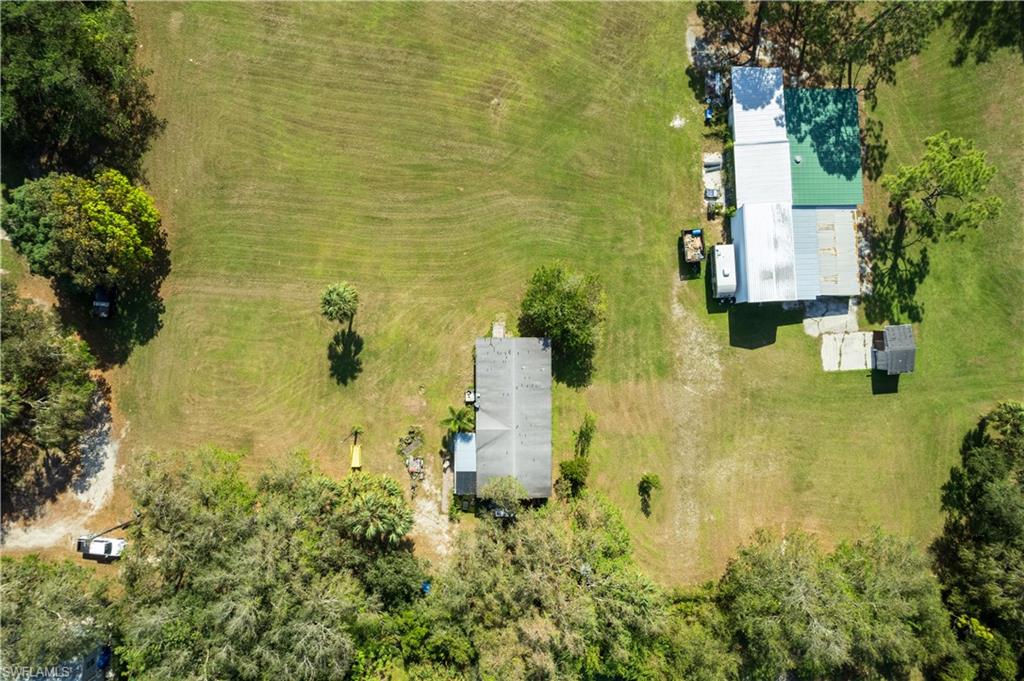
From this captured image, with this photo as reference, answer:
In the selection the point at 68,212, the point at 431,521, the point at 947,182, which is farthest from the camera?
the point at 431,521

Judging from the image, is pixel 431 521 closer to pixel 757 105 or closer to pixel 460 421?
pixel 460 421

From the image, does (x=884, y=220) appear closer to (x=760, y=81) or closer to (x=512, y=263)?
(x=760, y=81)

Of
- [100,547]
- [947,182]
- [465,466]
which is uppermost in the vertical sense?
[947,182]

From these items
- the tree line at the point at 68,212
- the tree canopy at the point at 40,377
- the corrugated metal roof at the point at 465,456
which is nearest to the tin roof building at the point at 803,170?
the corrugated metal roof at the point at 465,456

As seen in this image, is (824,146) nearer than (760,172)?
No

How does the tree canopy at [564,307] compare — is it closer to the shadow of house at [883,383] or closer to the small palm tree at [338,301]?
the small palm tree at [338,301]

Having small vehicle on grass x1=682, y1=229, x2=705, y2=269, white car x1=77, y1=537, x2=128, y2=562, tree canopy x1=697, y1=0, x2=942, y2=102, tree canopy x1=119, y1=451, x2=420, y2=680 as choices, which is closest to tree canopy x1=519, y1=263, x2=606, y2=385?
small vehicle on grass x1=682, y1=229, x2=705, y2=269

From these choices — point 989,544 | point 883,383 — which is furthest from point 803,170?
point 989,544
